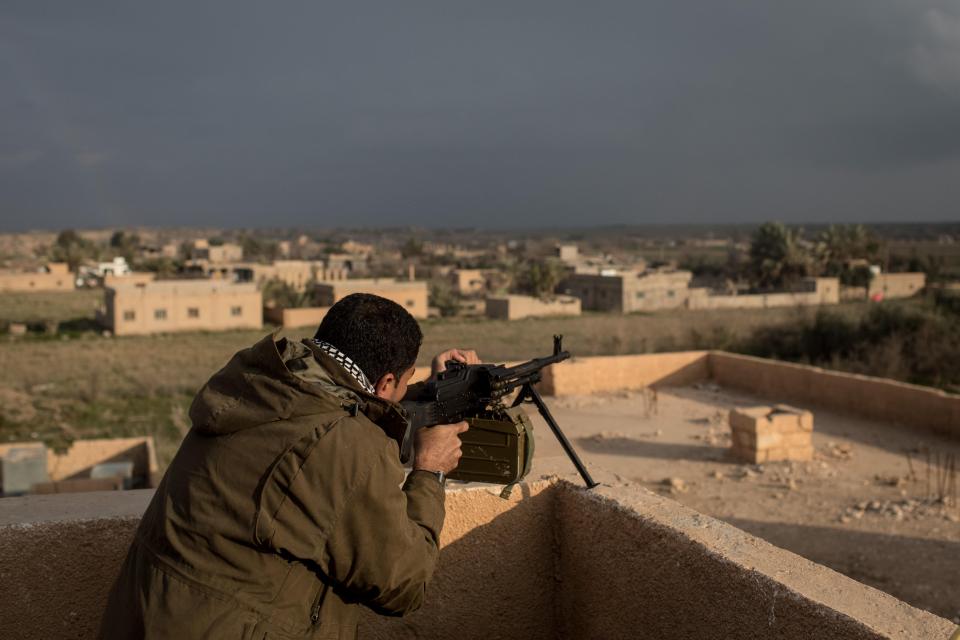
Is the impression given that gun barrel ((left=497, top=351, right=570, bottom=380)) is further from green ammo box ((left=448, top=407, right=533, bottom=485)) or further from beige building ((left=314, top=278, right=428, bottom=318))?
beige building ((left=314, top=278, right=428, bottom=318))

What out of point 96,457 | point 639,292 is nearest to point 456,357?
point 96,457

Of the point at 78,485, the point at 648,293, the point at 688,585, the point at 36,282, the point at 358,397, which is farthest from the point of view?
the point at 36,282

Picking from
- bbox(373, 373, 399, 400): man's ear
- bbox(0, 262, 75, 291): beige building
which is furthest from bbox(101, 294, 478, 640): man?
bbox(0, 262, 75, 291): beige building

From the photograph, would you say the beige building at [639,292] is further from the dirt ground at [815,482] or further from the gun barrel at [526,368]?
the gun barrel at [526,368]

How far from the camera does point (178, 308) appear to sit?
1396 inches

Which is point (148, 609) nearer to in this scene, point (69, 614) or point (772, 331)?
point (69, 614)

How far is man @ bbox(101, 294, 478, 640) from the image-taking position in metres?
1.65

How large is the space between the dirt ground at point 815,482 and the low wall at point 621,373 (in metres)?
0.42

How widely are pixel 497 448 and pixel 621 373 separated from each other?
41.9ft

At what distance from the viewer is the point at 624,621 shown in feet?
8.88

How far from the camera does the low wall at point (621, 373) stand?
47.6ft

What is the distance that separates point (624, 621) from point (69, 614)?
1.75 metres

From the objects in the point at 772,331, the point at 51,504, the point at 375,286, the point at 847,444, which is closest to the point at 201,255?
the point at 375,286

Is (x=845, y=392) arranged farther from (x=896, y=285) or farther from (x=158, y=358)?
(x=896, y=285)
